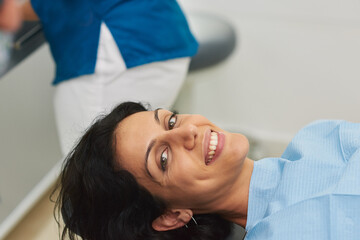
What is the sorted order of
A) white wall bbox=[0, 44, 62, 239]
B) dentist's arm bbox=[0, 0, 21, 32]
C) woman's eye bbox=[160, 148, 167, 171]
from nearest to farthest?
1. woman's eye bbox=[160, 148, 167, 171]
2. dentist's arm bbox=[0, 0, 21, 32]
3. white wall bbox=[0, 44, 62, 239]

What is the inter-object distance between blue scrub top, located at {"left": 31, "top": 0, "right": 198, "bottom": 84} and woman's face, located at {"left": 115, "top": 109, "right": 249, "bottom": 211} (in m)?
0.55

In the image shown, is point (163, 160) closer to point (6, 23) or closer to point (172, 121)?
point (172, 121)

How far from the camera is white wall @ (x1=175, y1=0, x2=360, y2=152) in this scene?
219 cm

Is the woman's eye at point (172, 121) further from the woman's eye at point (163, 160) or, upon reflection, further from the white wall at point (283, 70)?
the white wall at point (283, 70)

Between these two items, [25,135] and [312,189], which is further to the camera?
[25,135]

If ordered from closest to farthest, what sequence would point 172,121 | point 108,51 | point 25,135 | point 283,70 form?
point 172,121 < point 108,51 < point 25,135 < point 283,70

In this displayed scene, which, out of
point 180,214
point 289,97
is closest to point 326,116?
point 289,97

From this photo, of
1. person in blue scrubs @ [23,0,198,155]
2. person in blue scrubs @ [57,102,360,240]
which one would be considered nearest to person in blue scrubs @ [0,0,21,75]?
person in blue scrubs @ [23,0,198,155]

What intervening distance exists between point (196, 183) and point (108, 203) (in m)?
0.26

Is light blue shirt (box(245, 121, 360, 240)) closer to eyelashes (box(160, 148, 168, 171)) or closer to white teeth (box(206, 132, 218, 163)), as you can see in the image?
white teeth (box(206, 132, 218, 163))

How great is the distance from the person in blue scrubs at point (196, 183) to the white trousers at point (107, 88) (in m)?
0.39

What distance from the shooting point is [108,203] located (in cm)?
118

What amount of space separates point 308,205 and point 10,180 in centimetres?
146

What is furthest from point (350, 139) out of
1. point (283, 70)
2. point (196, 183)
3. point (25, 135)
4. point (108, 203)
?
point (25, 135)
